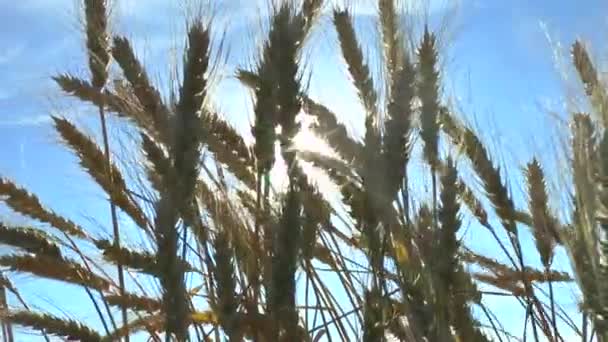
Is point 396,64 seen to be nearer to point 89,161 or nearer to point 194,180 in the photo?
point 194,180

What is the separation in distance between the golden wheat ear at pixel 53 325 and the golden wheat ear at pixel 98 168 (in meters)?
0.25

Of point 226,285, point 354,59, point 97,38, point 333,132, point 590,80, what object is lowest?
point 226,285

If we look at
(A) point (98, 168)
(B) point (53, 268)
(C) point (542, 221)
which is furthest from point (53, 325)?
(C) point (542, 221)

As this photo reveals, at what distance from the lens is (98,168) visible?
233cm

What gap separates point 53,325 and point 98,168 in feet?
1.42

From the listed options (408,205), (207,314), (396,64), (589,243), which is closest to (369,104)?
(396,64)

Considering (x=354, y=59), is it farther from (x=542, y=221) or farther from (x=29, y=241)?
(x=29, y=241)

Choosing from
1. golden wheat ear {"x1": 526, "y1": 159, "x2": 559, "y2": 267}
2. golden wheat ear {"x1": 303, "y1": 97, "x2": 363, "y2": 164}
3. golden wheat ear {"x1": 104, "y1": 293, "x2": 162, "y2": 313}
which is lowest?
golden wheat ear {"x1": 104, "y1": 293, "x2": 162, "y2": 313}

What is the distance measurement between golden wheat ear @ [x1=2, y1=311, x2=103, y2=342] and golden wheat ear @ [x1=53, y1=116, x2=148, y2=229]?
0.82ft

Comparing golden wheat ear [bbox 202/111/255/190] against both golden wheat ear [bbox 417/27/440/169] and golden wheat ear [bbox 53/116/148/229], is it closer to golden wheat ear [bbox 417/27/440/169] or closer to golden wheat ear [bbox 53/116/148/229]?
golden wheat ear [bbox 53/116/148/229]

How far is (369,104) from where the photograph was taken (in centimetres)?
193

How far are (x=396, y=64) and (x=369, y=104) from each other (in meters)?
0.09

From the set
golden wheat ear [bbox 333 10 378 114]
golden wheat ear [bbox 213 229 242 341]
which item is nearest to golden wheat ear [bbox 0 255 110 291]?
golden wheat ear [bbox 213 229 242 341]

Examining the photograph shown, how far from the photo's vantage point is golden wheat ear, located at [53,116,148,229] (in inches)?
85.2
